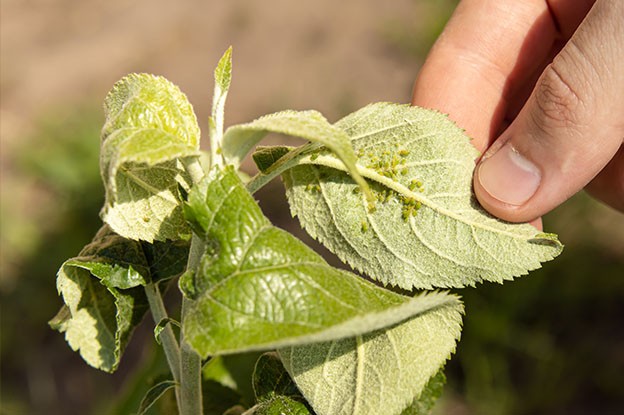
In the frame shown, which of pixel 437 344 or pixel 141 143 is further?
pixel 437 344

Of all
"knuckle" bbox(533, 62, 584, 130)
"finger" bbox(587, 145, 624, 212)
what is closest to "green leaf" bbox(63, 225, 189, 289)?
"knuckle" bbox(533, 62, 584, 130)

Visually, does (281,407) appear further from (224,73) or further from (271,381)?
(224,73)

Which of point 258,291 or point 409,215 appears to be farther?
point 409,215

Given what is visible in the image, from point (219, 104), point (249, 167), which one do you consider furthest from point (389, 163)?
point (249, 167)

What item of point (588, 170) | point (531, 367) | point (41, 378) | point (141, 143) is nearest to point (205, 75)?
point (41, 378)

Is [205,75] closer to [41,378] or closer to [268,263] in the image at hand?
[41,378]

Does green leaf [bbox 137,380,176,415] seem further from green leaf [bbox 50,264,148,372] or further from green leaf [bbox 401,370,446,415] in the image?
green leaf [bbox 401,370,446,415]
